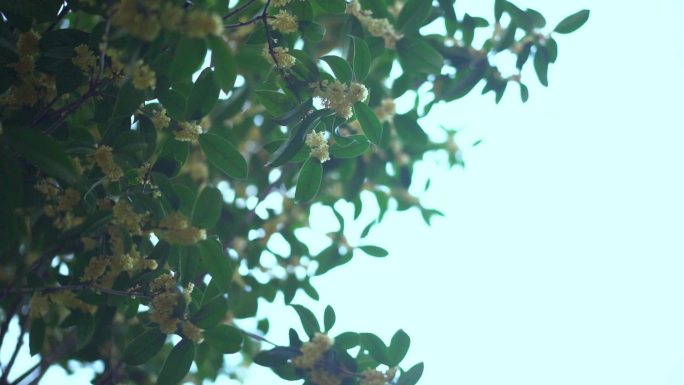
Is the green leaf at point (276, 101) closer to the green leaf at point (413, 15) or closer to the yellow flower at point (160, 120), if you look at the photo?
the yellow flower at point (160, 120)

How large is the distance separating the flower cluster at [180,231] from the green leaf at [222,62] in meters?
0.30

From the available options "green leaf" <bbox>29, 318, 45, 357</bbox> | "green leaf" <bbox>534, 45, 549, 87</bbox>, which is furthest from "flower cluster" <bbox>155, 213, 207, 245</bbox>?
"green leaf" <bbox>534, 45, 549, 87</bbox>

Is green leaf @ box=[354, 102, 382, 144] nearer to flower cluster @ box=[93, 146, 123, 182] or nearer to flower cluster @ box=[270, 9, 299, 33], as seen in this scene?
flower cluster @ box=[270, 9, 299, 33]

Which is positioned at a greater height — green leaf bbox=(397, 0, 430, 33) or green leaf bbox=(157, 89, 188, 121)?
green leaf bbox=(397, 0, 430, 33)

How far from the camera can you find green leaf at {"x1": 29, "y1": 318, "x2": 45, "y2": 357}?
1400 millimetres

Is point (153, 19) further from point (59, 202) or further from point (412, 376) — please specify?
point (412, 376)

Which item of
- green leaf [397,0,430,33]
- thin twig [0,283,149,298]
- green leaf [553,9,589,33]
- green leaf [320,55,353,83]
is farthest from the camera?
green leaf [553,9,589,33]

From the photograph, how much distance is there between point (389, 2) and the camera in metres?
1.75

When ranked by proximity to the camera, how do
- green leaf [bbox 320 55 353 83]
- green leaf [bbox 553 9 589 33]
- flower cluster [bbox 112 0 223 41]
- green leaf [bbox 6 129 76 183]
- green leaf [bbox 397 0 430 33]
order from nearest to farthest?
flower cluster [bbox 112 0 223 41], green leaf [bbox 6 129 76 183], green leaf [bbox 320 55 353 83], green leaf [bbox 397 0 430 33], green leaf [bbox 553 9 589 33]

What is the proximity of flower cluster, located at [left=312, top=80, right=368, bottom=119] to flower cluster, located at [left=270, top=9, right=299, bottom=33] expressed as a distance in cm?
15

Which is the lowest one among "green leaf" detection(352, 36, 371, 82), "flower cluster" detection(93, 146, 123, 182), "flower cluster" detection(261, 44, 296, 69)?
"flower cluster" detection(93, 146, 123, 182)

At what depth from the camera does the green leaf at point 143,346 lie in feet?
4.06

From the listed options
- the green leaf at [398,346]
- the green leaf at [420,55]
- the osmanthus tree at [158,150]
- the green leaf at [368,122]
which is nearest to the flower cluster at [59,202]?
the osmanthus tree at [158,150]

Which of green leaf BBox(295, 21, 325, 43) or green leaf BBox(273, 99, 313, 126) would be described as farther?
green leaf BBox(295, 21, 325, 43)
